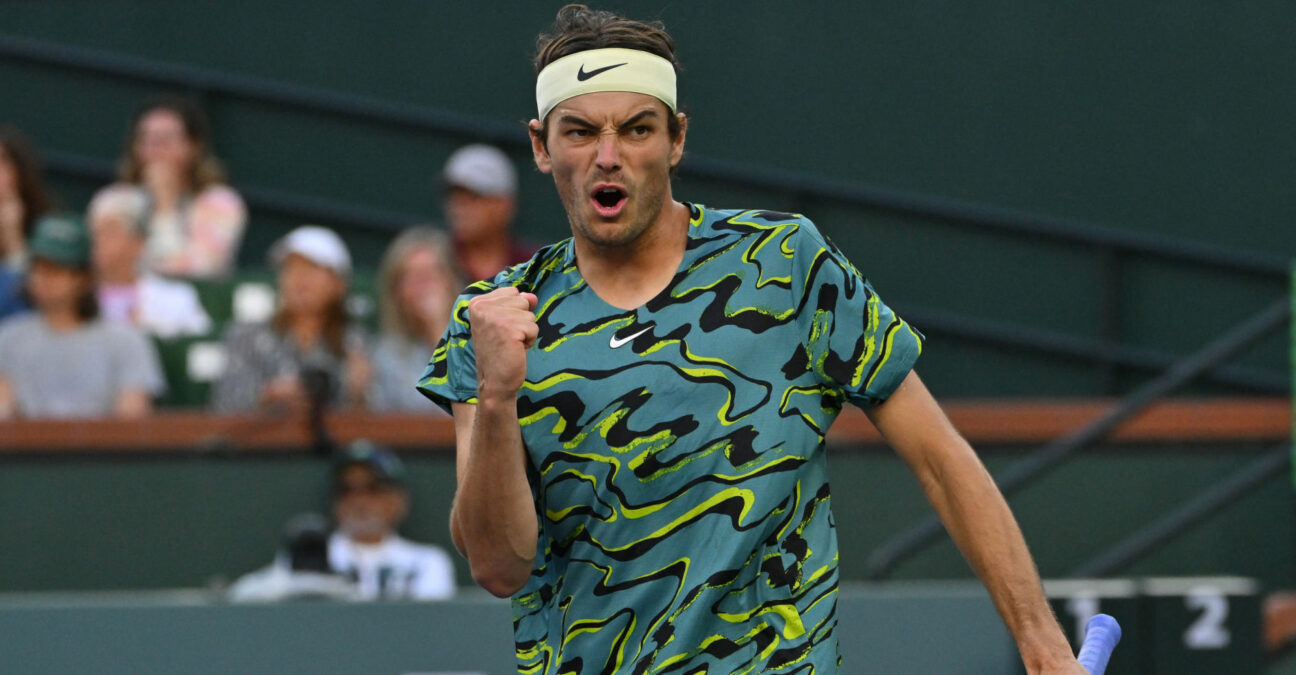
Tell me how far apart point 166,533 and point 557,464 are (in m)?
4.60

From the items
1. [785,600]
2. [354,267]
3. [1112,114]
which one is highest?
[1112,114]

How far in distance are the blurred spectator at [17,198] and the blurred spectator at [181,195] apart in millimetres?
420

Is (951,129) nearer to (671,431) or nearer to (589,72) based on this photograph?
(589,72)

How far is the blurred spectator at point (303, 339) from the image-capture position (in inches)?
292

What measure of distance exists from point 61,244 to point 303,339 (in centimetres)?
100

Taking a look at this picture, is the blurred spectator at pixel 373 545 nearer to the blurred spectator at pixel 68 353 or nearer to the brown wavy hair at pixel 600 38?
the blurred spectator at pixel 68 353

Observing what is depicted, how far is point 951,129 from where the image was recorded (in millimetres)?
9727

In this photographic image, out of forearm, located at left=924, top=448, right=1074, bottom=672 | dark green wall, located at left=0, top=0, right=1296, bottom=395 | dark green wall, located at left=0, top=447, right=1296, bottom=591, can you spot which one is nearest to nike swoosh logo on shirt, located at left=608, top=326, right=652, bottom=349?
forearm, located at left=924, top=448, right=1074, bottom=672

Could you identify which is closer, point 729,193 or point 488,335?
point 488,335

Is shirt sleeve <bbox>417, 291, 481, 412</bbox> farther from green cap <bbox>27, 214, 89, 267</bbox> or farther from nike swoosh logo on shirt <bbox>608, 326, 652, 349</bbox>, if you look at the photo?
green cap <bbox>27, 214, 89, 267</bbox>

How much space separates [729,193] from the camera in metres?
9.91

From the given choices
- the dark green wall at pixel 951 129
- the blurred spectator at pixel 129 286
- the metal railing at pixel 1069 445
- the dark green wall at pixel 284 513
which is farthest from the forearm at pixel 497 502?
the dark green wall at pixel 951 129

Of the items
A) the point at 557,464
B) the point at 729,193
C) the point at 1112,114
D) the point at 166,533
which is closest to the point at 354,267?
the point at 729,193

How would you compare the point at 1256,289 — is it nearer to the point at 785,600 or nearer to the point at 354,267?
the point at 354,267
